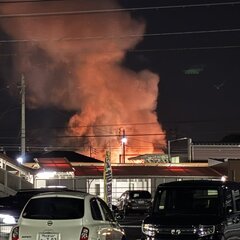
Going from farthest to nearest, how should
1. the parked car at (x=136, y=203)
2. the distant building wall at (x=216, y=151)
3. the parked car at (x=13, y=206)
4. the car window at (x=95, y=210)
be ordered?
the distant building wall at (x=216, y=151) < the parked car at (x=136, y=203) < the parked car at (x=13, y=206) < the car window at (x=95, y=210)

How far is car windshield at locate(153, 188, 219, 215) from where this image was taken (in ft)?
43.3

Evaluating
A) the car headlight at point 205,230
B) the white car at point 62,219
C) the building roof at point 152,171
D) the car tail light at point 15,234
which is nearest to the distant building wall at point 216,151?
the building roof at point 152,171

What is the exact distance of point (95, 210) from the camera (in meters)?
12.4

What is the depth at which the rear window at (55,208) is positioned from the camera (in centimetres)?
1190

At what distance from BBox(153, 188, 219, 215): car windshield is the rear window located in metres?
2.35

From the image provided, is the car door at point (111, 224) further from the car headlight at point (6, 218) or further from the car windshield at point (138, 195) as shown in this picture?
the car windshield at point (138, 195)

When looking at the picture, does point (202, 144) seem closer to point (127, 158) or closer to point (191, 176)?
point (191, 176)

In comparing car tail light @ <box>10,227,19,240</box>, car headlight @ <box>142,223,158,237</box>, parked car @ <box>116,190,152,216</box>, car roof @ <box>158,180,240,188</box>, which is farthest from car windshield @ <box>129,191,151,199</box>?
car tail light @ <box>10,227,19,240</box>

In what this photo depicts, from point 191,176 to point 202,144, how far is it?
53.7 feet

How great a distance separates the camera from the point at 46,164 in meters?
46.5

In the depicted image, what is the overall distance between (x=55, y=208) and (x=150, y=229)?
Answer: 2174 mm

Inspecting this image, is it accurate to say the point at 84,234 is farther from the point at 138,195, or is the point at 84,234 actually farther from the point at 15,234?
the point at 138,195

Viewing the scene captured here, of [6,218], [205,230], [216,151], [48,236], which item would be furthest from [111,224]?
[216,151]

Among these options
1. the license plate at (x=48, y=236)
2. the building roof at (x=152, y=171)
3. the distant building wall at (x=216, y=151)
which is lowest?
the license plate at (x=48, y=236)
